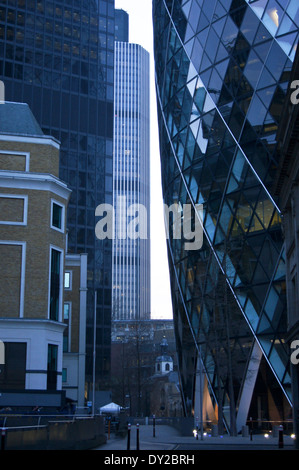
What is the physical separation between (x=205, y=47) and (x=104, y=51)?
2626 inches

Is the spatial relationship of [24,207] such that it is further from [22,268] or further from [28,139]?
[28,139]

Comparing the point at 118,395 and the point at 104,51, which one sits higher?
the point at 104,51

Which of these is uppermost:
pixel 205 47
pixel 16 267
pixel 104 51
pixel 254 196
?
pixel 104 51

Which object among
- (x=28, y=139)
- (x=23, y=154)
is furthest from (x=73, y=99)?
(x=23, y=154)

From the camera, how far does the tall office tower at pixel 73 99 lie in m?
104

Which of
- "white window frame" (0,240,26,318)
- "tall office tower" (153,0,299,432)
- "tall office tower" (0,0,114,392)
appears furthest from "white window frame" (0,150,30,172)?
"tall office tower" (0,0,114,392)

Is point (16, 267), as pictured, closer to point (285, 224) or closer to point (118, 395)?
point (285, 224)

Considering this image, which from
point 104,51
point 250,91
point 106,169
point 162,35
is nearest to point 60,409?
point 250,91

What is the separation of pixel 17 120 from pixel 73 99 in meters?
61.0

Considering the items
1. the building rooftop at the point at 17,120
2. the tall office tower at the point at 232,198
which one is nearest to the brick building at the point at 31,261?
the building rooftop at the point at 17,120

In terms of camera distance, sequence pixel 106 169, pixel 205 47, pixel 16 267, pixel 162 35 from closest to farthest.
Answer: pixel 16 267, pixel 205 47, pixel 162 35, pixel 106 169

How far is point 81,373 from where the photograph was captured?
63344mm

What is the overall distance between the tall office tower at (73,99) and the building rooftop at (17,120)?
2165 inches

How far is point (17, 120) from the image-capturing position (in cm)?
4841
